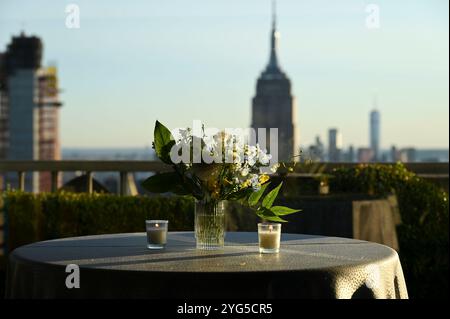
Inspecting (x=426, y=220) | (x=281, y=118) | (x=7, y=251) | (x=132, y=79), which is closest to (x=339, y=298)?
(x=426, y=220)

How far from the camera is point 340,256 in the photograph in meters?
2.67

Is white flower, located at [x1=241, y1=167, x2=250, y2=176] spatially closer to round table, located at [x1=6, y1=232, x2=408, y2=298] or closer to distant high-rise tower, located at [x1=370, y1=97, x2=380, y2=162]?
round table, located at [x1=6, y1=232, x2=408, y2=298]

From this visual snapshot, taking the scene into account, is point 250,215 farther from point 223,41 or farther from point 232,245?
point 223,41

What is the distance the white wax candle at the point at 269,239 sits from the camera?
8.95 feet

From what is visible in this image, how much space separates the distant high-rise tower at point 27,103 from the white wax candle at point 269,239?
10776 cm

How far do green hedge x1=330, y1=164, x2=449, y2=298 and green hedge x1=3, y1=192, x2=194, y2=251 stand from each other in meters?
1.18

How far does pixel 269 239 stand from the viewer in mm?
2727

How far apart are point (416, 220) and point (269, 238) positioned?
3148 mm

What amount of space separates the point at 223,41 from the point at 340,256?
3719 cm
